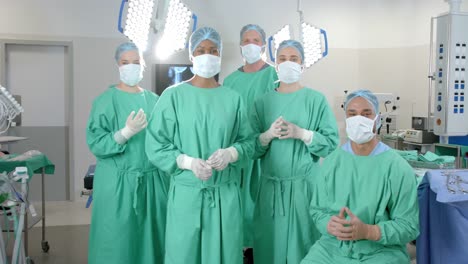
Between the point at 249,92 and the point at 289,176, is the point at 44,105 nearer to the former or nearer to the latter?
the point at 249,92

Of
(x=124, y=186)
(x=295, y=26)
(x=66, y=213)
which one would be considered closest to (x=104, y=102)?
(x=124, y=186)

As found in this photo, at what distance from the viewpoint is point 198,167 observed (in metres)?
2.11

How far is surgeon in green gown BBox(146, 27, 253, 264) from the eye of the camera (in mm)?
2193

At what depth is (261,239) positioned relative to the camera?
2533 mm

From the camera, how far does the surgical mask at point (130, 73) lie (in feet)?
9.35

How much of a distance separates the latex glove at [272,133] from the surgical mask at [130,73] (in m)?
0.90

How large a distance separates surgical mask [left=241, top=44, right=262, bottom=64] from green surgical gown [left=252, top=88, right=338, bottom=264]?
46 cm

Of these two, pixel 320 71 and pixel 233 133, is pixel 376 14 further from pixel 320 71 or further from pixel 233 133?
pixel 233 133

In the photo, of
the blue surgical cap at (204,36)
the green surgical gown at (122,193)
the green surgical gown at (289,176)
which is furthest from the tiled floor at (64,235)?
the blue surgical cap at (204,36)

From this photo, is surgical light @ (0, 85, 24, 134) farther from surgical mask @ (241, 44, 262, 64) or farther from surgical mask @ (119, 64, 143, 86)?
surgical mask @ (241, 44, 262, 64)

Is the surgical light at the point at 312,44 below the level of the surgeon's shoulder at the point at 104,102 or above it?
above

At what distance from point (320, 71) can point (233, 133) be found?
439 cm

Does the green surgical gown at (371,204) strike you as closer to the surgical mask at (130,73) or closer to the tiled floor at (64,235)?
the surgical mask at (130,73)

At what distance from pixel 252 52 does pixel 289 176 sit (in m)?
0.93
